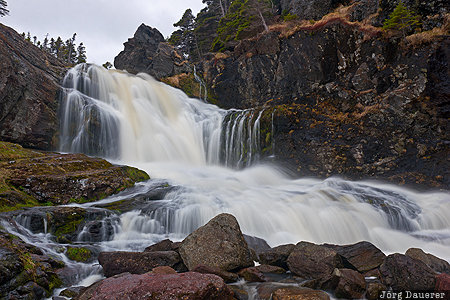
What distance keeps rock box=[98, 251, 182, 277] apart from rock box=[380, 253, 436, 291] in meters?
3.94

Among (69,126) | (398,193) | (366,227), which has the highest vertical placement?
(69,126)

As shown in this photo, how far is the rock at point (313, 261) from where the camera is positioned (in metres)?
5.22

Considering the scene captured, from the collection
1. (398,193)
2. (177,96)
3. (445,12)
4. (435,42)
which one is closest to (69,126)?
(177,96)

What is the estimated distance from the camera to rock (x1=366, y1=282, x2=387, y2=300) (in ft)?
13.7

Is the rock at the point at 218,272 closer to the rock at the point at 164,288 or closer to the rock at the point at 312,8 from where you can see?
the rock at the point at 164,288

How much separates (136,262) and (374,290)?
174 inches

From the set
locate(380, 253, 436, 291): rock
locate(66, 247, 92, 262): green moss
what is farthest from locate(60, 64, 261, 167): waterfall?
locate(380, 253, 436, 291): rock

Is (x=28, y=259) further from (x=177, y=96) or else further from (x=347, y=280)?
(x=177, y=96)

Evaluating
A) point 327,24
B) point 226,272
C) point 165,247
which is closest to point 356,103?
point 327,24

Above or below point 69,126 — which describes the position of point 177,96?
above

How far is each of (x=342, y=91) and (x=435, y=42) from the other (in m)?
4.93

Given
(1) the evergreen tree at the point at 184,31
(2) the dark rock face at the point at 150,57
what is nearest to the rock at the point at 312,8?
(2) the dark rock face at the point at 150,57

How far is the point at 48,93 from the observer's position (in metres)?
15.9

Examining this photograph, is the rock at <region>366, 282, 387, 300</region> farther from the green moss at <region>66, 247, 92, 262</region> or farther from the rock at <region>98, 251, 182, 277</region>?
the green moss at <region>66, 247, 92, 262</region>
